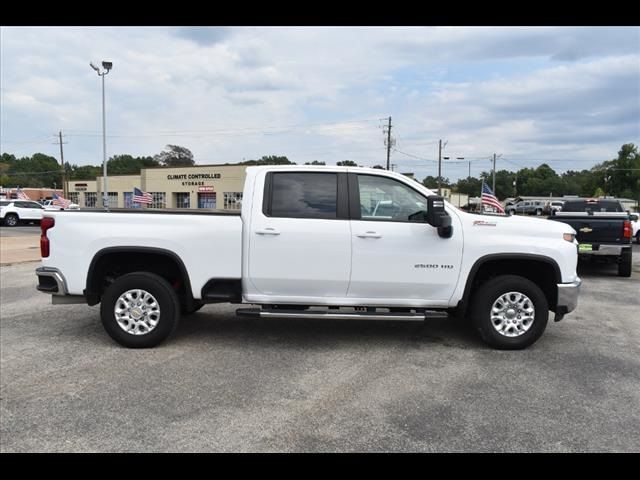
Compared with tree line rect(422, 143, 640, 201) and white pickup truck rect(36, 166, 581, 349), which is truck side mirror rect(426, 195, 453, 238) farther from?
tree line rect(422, 143, 640, 201)

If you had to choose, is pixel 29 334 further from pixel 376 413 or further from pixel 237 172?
pixel 237 172

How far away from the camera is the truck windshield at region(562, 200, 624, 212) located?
41.0 ft

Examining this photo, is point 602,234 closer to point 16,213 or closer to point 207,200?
point 16,213

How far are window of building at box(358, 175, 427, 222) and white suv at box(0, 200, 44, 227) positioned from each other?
29.4 m

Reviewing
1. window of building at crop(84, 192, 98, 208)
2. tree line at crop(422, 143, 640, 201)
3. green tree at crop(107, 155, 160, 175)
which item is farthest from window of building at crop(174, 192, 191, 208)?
green tree at crop(107, 155, 160, 175)

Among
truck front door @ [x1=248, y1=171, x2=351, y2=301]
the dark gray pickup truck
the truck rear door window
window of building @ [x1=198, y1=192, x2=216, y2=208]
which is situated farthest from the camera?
window of building @ [x1=198, y1=192, x2=216, y2=208]

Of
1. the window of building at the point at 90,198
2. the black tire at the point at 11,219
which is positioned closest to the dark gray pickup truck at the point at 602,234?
the black tire at the point at 11,219

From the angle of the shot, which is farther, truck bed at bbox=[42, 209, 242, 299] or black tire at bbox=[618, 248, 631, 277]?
black tire at bbox=[618, 248, 631, 277]

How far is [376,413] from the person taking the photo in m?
3.71

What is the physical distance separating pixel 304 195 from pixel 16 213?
29839 millimetres

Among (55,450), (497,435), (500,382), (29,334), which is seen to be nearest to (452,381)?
(500,382)

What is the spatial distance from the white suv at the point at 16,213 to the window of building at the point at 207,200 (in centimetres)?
2613

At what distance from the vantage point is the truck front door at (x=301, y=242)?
507 centimetres

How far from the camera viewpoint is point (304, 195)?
5273 millimetres
